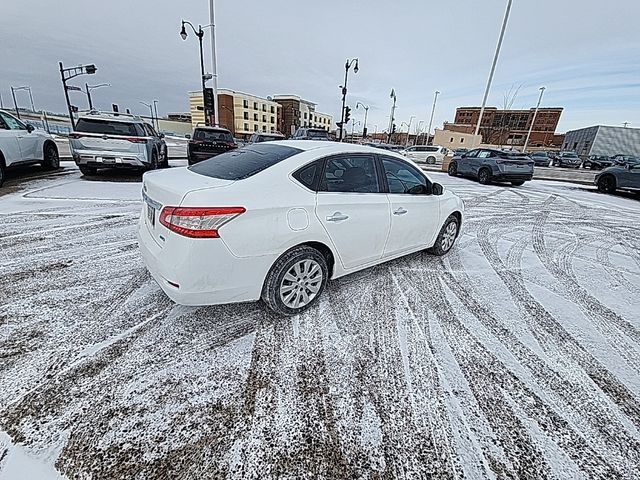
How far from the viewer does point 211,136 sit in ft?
39.9

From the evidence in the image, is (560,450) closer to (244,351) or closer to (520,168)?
(244,351)

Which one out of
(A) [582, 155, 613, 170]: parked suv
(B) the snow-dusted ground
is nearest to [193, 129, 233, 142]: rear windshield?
(B) the snow-dusted ground

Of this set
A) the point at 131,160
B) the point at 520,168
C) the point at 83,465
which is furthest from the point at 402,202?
the point at 520,168

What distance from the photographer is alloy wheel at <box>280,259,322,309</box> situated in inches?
109

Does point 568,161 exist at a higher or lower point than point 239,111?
lower

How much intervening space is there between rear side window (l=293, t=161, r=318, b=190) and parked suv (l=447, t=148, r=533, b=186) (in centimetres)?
1188

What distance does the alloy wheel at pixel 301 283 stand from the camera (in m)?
2.77

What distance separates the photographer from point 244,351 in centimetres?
249

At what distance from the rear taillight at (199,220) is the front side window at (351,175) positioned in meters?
0.93

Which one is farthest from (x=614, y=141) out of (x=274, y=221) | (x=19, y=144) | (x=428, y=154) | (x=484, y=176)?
(x=19, y=144)

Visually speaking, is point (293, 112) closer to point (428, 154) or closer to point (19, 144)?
point (428, 154)

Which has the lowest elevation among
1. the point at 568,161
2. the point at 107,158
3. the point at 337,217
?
the point at 568,161

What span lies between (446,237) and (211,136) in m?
10.4

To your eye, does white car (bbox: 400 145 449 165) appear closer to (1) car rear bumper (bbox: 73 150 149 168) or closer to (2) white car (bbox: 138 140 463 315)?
(1) car rear bumper (bbox: 73 150 149 168)
